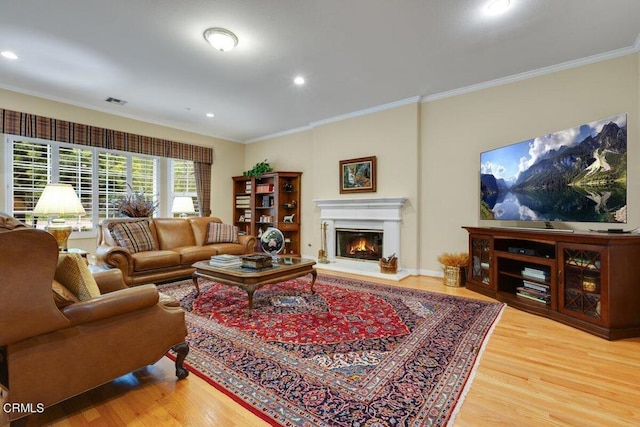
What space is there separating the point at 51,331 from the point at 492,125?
4.73 meters

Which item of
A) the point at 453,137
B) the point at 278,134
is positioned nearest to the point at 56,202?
the point at 278,134

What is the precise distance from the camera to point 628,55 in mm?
3012

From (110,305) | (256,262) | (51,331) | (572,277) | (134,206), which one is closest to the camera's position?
(51,331)

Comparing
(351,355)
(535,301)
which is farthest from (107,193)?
(535,301)

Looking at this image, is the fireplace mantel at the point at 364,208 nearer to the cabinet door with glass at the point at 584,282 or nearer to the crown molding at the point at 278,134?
the crown molding at the point at 278,134

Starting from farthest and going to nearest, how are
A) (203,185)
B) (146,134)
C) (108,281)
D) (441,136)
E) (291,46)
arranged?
(203,185)
(146,134)
(441,136)
(291,46)
(108,281)

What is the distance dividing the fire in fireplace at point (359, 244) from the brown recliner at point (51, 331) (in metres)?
3.88

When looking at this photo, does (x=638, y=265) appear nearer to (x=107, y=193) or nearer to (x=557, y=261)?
(x=557, y=261)

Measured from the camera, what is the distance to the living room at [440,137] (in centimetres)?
306

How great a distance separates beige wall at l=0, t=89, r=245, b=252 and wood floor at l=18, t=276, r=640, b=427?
4.09m

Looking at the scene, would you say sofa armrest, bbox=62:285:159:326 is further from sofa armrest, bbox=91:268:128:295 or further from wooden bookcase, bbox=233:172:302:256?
wooden bookcase, bbox=233:172:302:256

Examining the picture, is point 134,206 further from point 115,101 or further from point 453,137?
point 453,137

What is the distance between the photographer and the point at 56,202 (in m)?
2.95

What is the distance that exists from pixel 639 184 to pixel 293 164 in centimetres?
511
